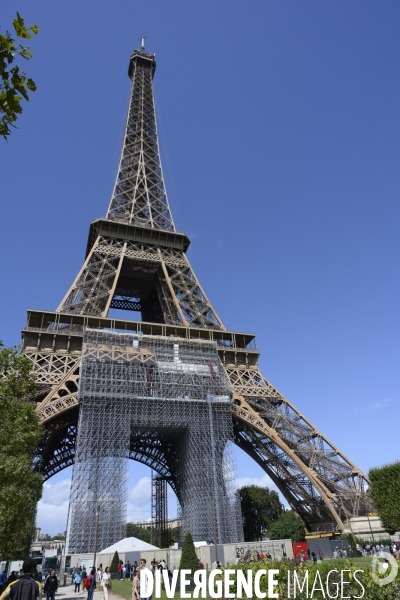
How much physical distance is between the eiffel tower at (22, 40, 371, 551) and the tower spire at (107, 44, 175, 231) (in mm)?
2634

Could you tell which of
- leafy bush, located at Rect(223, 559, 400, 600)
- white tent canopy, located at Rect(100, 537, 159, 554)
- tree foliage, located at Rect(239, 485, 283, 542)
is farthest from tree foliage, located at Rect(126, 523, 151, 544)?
leafy bush, located at Rect(223, 559, 400, 600)

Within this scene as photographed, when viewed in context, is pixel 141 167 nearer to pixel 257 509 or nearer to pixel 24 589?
pixel 257 509

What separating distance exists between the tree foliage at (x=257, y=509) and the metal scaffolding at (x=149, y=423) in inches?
975

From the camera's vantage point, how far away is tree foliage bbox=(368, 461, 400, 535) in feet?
79.3

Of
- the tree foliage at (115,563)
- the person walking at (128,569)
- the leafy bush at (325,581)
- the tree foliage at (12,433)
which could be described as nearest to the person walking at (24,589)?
the leafy bush at (325,581)

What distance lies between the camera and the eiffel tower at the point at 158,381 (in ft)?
86.8

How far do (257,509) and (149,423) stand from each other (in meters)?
33.5

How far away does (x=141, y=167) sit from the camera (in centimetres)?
4750

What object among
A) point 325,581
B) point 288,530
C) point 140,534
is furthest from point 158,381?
point 140,534

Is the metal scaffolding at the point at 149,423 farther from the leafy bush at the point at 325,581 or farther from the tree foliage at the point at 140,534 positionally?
the tree foliage at the point at 140,534

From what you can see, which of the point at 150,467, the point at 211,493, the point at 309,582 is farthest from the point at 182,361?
the point at 309,582

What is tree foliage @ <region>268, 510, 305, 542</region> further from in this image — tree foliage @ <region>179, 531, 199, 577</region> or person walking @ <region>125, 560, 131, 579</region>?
tree foliage @ <region>179, 531, 199, 577</region>

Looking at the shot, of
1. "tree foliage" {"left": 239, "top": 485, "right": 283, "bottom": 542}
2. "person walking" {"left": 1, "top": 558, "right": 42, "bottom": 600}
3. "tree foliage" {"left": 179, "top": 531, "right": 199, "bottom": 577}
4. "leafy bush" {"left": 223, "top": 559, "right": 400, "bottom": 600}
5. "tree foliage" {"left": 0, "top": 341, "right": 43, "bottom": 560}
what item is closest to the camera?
"person walking" {"left": 1, "top": 558, "right": 42, "bottom": 600}

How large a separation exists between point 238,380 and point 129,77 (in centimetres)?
4635
